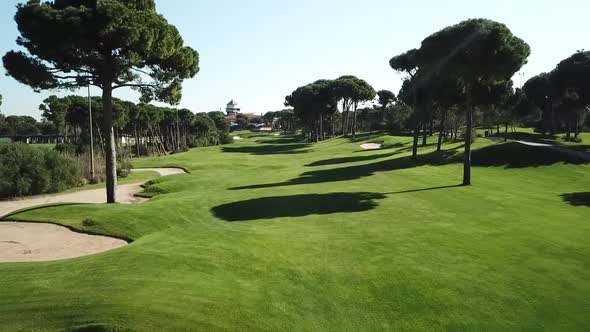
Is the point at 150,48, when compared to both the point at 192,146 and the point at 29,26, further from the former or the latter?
the point at 192,146

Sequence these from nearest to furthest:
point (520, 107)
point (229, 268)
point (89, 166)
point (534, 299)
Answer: point (534, 299) → point (229, 268) → point (89, 166) → point (520, 107)

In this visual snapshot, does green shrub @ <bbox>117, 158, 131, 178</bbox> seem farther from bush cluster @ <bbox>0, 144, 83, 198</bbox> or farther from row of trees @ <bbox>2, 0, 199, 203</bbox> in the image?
A: row of trees @ <bbox>2, 0, 199, 203</bbox>

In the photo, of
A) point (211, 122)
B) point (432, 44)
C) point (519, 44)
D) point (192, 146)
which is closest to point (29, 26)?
point (432, 44)

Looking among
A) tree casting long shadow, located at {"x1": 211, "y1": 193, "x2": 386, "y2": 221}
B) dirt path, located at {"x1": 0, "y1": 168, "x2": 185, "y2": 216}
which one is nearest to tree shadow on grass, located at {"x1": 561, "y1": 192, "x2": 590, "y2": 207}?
tree casting long shadow, located at {"x1": 211, "y1": 193, "x2": 386, "y2": 221}

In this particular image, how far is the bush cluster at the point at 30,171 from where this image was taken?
27344 mm

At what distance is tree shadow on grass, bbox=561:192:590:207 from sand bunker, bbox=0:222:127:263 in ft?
65.7

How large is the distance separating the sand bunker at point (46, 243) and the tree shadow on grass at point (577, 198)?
20.0 metres

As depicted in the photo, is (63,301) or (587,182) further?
(587,182)

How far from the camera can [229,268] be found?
10906 mm

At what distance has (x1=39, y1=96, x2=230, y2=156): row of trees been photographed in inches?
2431

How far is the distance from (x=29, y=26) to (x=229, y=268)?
1472cm

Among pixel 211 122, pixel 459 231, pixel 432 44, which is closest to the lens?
pixel 459 231

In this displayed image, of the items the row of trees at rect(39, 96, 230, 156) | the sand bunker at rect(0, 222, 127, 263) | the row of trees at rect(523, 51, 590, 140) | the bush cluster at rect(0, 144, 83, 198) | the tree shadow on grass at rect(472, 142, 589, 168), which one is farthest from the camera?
the row of trees at rect(39, 96, 230, 156)

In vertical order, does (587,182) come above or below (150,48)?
below
